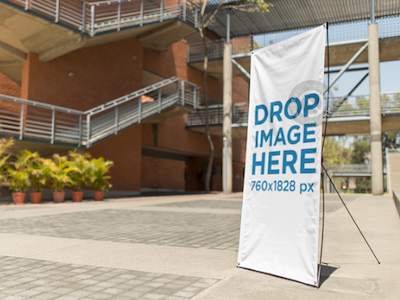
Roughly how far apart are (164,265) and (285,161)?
1.83 meters

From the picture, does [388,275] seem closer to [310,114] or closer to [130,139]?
[310,114]

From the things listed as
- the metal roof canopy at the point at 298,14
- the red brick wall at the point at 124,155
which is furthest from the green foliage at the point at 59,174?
the metal roof canopy at the point at 298,14

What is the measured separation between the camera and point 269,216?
4020mm

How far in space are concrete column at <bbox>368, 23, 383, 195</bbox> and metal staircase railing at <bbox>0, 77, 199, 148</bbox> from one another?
1018 cm

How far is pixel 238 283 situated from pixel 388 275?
5.20ft

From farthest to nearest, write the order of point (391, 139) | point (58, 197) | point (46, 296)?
point (391, 139) < point (58, 197) < point (46, 296)

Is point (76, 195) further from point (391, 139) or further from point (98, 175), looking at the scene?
point (391, 139)

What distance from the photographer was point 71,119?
54.1ft

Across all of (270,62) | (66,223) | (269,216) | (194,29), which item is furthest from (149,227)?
(194,29)

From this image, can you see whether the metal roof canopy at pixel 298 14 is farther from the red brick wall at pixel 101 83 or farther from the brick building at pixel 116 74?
the red brick wall at pixel 101 83

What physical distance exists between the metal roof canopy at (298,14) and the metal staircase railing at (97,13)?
299cm

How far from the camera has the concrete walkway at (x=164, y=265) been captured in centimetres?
323

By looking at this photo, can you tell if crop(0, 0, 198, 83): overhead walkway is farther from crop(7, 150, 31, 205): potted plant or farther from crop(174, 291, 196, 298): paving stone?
crop(174, 291, 196, 298): paving stone

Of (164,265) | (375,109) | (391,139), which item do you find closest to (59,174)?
(164,265)
